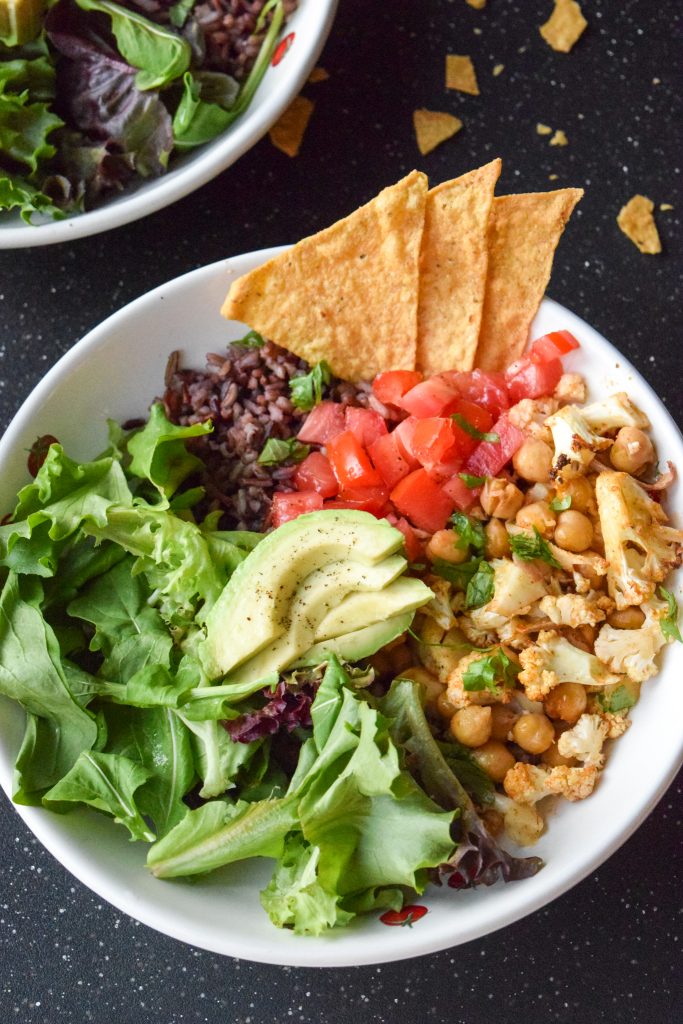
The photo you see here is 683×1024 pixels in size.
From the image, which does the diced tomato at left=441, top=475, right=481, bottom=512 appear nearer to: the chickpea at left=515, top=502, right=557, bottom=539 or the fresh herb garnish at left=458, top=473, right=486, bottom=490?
the fresh herb garnish at left=458, top=473, right=486, bottom=490

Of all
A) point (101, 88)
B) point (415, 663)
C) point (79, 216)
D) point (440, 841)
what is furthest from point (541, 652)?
point (101, 88)

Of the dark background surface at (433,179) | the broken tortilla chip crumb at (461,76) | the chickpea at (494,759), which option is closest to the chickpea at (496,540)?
the chickpea at (494,759)

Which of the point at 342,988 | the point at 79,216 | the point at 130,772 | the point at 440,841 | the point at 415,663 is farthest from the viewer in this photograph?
the point at 342,988

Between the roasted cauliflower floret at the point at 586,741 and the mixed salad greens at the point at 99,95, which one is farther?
the mixed salad greens at the point at 99,95

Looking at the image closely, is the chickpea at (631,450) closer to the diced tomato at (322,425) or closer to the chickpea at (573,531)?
the chickpea at (573,531)

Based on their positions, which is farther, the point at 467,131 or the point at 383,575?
the point at 467,131

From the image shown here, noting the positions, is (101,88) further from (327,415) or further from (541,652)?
(541,652)

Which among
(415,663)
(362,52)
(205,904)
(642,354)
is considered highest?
(362,52)

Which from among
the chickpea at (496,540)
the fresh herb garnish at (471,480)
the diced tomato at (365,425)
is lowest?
the chickpea at (496,540)
